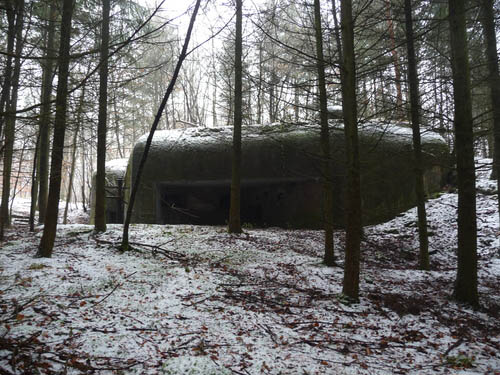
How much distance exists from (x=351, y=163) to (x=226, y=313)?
8.85 ft

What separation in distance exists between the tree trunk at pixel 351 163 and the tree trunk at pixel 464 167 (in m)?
1.62

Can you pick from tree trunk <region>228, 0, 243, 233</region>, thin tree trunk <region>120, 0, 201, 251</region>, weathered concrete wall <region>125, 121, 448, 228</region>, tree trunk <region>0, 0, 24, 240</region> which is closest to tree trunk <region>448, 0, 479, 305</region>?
thin tree trunk <region>120, 0, 201, 251</region>

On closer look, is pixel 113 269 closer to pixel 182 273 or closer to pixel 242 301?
pixel 182 273

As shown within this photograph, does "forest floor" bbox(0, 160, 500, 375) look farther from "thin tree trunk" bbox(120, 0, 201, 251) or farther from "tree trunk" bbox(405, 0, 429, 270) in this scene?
"thin tree trunk" bbox(120, 0, 201, 251)

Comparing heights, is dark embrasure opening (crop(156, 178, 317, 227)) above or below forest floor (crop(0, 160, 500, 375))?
above

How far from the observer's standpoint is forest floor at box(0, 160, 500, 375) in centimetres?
311

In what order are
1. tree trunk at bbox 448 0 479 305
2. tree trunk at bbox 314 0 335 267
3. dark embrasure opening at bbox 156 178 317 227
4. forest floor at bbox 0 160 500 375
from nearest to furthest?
forest floor at bbox 0 160 500 375 < tree trunk at bbox 448 0 479 305 < tree trunk at bbox 314 0 335 267 < dark embrasure opening at bbox 156 178 317 227

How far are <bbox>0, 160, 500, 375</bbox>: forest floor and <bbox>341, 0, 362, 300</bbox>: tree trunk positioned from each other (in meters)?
0.55

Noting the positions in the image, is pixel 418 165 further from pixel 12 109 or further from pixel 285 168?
pixel 12 109

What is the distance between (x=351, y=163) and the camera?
180 inches

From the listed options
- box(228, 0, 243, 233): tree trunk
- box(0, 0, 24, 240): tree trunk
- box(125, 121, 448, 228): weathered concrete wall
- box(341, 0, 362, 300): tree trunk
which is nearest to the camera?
box(0, 0, 24, 240): tree trunk

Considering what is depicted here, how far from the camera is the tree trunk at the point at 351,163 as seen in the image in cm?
456

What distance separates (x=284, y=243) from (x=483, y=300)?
4222 millimetres

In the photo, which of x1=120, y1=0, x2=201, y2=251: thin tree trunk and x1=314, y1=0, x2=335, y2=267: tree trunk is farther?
x1=314, y1=0, x2=335, y2=267: tree trunk
